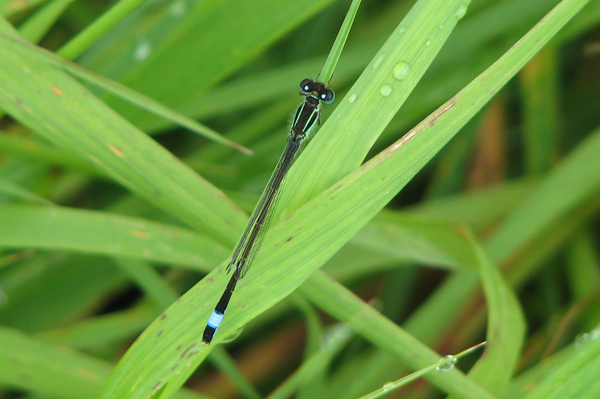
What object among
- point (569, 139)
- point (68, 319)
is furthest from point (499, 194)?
point (68, 319)

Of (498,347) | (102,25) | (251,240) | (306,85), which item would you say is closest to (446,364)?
(498,347)

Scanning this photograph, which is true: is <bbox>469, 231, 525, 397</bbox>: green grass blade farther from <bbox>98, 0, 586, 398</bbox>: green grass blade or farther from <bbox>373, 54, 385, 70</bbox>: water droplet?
<bbox>373, 54, 385, 70</bbox>: water droplet

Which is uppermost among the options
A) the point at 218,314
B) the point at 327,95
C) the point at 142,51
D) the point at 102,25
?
the point at 142,51

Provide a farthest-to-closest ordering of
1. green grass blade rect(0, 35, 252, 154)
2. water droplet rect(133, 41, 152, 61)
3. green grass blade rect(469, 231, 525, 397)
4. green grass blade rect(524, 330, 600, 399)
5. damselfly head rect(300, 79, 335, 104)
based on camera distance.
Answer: water droplet rect(133, 41, 152, 61) → damselfly head rect(300, 79, 335, 104) → green grass blade rect(469, 231, 525, 397) → green grass blade rect(0, 35, 252, 154) → green grass blade rect(524, 330, 600, 399)

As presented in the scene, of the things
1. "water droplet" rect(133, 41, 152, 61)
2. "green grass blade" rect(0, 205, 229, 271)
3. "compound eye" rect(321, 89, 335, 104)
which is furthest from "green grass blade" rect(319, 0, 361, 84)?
"water droplet" rect(133, 41, 152, 61)

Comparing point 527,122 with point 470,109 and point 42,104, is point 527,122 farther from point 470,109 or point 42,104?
point 42,104

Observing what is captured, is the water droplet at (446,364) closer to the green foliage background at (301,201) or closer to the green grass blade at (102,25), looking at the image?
the green foliage background at (301,201)

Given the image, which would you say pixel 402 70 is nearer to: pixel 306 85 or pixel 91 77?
pixel 306 85
